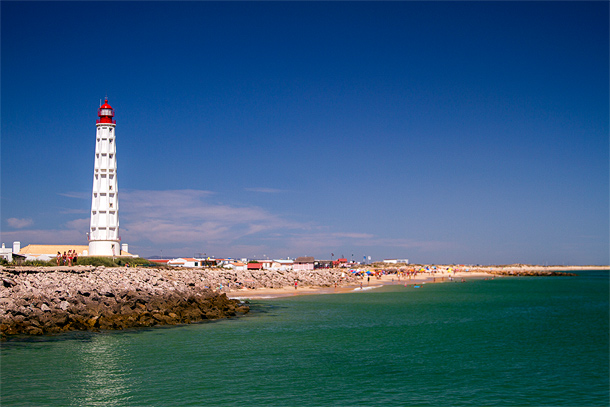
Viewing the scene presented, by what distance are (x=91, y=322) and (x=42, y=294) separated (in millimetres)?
3743

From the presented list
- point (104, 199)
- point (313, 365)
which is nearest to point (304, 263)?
point (104, 199)

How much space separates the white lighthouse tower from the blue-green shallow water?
34374mm

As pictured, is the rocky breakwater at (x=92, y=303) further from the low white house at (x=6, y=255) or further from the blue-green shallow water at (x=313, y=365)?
the low white house at (x=6, y=255)

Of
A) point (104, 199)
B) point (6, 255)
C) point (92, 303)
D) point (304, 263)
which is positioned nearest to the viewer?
point (92, 303)

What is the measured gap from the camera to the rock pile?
28.3 m

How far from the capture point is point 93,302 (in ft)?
104

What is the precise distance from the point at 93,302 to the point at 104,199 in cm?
3345

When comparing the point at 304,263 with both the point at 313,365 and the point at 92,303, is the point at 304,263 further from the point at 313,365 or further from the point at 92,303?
the point at 313,365

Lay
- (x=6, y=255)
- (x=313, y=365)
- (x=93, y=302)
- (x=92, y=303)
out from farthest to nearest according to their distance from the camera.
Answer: (x=6, y=255) → (x=93, y=302) → (x=92, y=303) → (x=313, y=365)

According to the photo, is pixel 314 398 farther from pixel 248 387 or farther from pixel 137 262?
pixel 137 262

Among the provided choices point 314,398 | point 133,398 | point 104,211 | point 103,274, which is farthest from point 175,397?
point 104,211

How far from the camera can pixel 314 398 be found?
1778cm

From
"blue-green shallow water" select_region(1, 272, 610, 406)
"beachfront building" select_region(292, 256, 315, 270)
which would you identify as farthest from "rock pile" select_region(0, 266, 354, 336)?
"beachfront building" select_region(292, 256, 315, 270)

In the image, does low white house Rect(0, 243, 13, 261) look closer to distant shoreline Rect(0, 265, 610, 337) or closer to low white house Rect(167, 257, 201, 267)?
distant shoreline Rect(0, 265, 610, 337)
